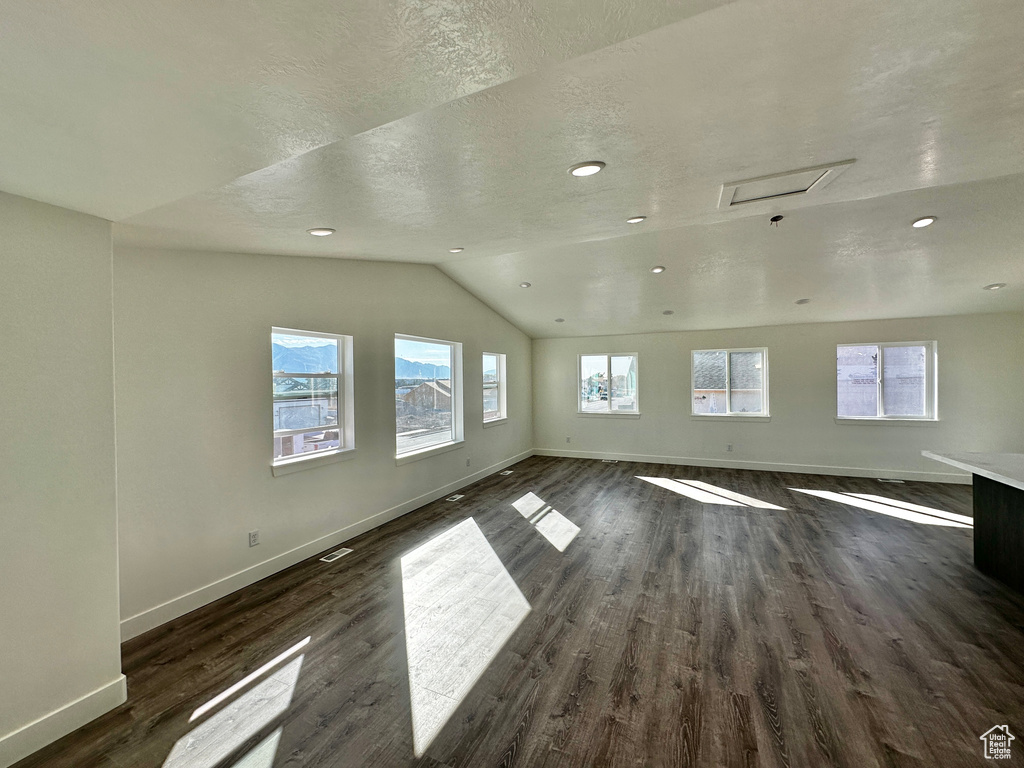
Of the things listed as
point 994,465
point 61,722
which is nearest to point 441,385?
point 61,722

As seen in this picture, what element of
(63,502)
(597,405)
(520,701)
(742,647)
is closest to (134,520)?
(63,502)

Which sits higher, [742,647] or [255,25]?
[255,25]

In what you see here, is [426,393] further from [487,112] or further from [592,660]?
[487,112]

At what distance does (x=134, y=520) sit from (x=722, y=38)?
12.0ft

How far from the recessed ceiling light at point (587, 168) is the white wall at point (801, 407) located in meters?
5.61

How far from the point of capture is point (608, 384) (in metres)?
7.73

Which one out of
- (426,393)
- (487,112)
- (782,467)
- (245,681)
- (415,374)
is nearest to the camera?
(487,112)

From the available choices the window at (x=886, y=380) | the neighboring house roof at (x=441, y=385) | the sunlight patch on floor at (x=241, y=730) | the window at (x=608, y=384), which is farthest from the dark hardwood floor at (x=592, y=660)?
the window at (x=608, y=384)

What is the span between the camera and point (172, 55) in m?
0.99

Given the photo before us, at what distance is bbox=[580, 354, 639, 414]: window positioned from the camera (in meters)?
7.57

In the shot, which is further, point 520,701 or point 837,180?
point 837,180

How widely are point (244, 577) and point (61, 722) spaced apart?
1.27 m

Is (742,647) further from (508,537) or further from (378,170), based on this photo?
(378,170)

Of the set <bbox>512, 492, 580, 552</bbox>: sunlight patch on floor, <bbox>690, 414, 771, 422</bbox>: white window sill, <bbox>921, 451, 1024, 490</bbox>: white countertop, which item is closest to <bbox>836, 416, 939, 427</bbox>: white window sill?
<bbox>690, 414, 771, 422</bbox>: white window sill
